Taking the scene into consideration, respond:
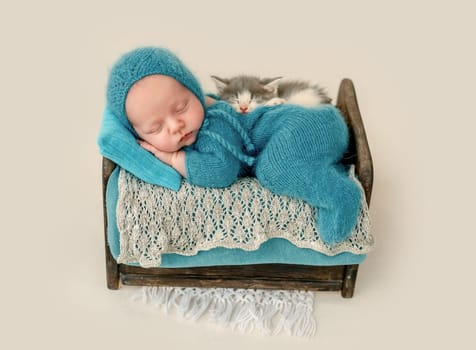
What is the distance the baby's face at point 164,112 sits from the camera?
6.66 feet

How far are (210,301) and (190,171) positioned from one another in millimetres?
505

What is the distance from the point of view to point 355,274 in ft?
7.66

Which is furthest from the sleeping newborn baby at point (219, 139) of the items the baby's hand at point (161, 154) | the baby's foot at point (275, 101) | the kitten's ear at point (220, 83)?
the kitten's ear at point (220, 83)

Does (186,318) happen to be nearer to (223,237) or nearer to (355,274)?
(223,237)

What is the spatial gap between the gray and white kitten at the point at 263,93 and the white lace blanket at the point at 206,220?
0.35 meters

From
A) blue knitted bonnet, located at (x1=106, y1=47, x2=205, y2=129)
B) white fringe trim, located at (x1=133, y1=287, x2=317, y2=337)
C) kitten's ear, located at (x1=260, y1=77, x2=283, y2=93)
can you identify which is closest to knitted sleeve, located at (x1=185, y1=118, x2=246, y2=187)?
blue knitted bonnet, located at (x1=106, y1=47, x2=205, y2=129)

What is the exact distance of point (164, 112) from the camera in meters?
2.07

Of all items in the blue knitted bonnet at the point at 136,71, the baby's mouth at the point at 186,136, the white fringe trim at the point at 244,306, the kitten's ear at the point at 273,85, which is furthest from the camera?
the kitten's ear at the point at 273,85

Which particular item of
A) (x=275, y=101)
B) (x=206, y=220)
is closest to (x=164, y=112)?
(x=206, y=220)

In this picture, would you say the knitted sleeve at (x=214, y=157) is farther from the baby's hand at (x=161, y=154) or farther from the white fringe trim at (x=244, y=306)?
the white fringe trim at (x=244, y=306)

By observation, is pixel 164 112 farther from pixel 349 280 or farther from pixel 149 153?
pixel 349 280

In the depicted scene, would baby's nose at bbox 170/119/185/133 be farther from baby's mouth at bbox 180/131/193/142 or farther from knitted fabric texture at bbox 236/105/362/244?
knitted fabric texture at bbox 236/105/362/244

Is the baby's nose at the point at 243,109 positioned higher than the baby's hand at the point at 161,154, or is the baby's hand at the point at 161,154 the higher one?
the baby's nose at the point at 243,109

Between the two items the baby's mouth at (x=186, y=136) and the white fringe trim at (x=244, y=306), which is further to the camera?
the white fringe trim at (x=244, y=306)
